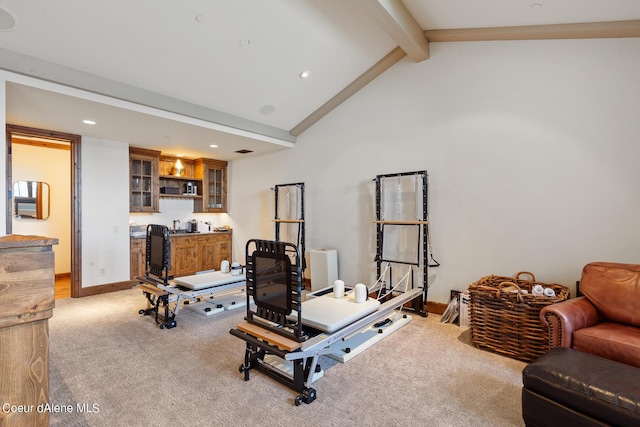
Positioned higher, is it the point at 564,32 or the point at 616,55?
the point at 564,32

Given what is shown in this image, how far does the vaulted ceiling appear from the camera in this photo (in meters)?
2.75

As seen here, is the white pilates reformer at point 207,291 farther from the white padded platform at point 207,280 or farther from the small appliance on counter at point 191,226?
the small appliance on counter at point 191,226

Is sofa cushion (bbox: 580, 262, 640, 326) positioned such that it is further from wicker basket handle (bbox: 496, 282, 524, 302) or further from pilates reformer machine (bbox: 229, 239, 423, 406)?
pilates reformer machine (bbox: 229, 239, 423, 406)

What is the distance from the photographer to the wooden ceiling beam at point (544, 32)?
2876mm

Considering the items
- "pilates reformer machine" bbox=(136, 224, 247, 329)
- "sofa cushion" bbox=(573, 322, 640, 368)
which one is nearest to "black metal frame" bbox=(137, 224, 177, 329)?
"pilates reformer machine" bbox=(136, 224, 247, 329)

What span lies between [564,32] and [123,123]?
5.19 meters

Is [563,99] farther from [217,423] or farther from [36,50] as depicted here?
[36,50]

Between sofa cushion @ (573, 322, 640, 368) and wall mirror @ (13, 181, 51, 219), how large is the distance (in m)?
8.01

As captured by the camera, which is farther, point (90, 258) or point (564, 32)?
point (90, 258)

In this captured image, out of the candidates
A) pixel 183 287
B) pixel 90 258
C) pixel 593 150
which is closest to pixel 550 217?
pixel 593 150

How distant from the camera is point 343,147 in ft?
16.4

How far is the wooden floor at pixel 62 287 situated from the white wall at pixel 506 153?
4474 millimetres

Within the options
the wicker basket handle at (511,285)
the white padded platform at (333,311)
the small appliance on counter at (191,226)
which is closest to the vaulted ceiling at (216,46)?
the small appliance on counter at (191,226)

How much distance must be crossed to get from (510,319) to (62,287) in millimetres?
6865
